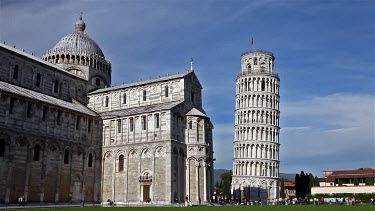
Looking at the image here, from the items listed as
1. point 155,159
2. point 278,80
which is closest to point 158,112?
point 155,159

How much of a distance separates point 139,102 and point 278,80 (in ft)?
144

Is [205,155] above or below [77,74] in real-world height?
below

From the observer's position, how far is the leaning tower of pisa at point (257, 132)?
80.9 metres

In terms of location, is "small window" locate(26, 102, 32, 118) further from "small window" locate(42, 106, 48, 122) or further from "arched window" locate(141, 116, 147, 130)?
"arched window" locate(141, 116, 147, 130)

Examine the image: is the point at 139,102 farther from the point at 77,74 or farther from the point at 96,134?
the point at 77,74

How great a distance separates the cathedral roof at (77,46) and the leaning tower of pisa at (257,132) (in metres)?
34.9

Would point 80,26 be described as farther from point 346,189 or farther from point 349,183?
point 349,183

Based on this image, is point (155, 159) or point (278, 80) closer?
point (155, 159)

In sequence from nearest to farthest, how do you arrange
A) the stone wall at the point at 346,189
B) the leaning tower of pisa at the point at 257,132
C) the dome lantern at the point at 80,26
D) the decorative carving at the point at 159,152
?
1. the decorative carving at the point at 159,152
2. the dome lantern at the point at 80,26
3. the stone wall at the point at 346,189
4. the leaning tower of pisa at the point at 257,132

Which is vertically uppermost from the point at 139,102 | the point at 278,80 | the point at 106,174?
the point at 278,80

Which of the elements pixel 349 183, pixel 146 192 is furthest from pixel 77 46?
pixel 349 183

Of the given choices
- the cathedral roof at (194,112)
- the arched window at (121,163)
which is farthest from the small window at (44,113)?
the cathedral roof at (194,112)

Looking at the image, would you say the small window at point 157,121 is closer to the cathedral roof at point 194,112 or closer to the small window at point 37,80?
the cathedral roof at point 194,112

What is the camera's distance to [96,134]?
49.6m
